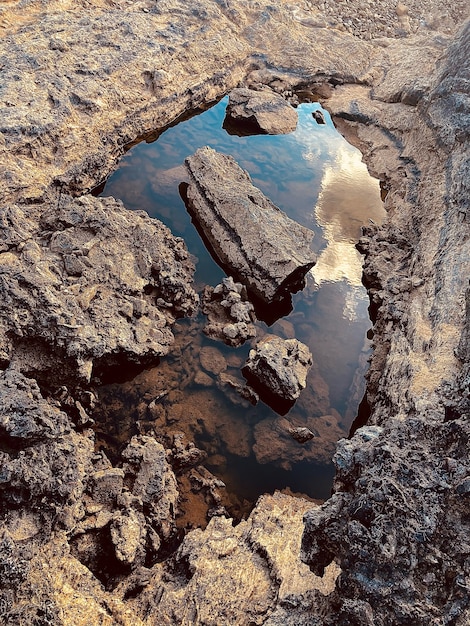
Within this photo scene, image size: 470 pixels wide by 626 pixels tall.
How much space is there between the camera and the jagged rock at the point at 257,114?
10.6 metres

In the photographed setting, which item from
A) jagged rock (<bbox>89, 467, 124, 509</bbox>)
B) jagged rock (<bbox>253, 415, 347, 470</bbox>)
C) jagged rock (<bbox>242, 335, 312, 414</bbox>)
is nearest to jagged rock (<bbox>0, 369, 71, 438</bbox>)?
jagged rock (<bbox>89, 467, 124, 509</bbox>)

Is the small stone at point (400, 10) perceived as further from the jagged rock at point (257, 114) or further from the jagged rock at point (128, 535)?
the jagged rock at point (128, 535)

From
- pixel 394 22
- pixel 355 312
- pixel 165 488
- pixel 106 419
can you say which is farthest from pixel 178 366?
pixel 394 22

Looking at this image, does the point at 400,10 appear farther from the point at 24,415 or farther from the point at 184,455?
the point at 24,415

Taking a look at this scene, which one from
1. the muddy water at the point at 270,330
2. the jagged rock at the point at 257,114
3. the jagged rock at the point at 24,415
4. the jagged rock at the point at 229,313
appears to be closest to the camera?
the jagged rock at the point at 24,415

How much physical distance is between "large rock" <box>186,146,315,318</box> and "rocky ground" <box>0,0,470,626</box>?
0.80 metres

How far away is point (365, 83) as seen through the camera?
12.2 m

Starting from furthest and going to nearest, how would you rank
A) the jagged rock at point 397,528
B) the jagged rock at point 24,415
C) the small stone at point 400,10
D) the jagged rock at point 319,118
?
1. the small stone at point 400,10
2. the jagged rock at point 319,118
3. the jagged rock at point 24,415
4. the jagged rock at point 397,528

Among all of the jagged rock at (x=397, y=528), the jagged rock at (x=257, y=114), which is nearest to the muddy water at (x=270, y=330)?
the jagged rock at (x=257, y=114)

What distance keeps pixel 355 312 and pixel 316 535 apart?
176 inches

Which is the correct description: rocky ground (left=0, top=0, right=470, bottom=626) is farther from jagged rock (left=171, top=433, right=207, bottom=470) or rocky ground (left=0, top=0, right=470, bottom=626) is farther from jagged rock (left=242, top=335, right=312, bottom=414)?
jagged rock (left=242, top=335, right=312, bottom=414)

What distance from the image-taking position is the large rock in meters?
7.32

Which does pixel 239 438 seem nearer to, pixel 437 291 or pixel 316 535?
pixel 316 535

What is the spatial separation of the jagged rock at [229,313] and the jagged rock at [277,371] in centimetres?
38
